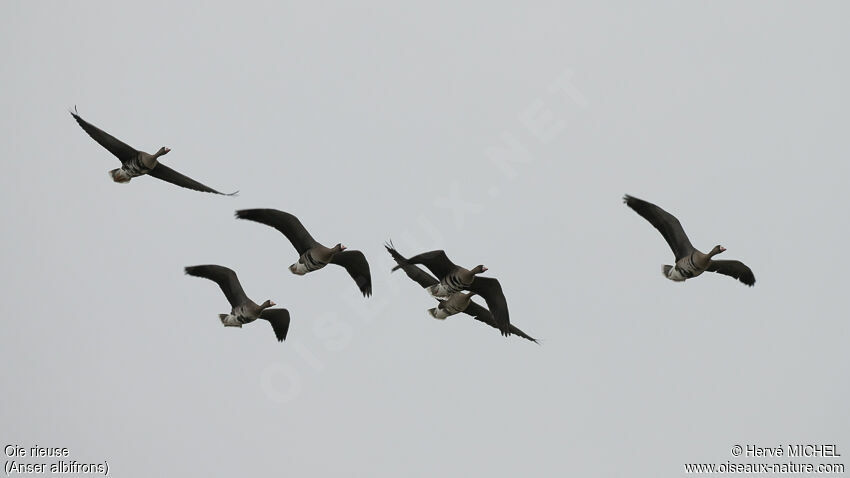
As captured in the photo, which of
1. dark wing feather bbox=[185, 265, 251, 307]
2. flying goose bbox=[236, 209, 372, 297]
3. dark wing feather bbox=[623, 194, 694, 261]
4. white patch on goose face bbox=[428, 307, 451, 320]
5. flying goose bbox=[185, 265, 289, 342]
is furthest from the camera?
dark wing feather bbox=[185, 265, 251, 307]

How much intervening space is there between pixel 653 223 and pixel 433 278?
6289 mm

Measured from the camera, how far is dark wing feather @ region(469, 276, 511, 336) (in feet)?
100

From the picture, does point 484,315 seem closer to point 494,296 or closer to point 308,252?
point 494,296

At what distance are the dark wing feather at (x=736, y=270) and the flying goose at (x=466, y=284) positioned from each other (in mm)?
6335

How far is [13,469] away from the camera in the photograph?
1945 inches

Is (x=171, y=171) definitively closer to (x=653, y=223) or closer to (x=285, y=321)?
(x=285, y=321)

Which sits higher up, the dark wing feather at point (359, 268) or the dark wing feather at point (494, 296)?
the dark wing feather at point (359, 268)

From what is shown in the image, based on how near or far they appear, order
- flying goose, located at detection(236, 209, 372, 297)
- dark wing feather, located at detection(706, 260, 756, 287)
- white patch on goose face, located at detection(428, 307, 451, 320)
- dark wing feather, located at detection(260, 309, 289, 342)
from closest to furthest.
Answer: flying goose, located at detection(236, 209, 372, 297), white patch on goose face, located at detection(428, 307, 451, 320), dark wing feather, located at detection(706, 260, 756, 287), dark wing feather, located at detection(260, 309, 289, 342)

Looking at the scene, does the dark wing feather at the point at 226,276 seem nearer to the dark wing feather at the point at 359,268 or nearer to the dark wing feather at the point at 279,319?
the dark wing feather at the point at 279,319

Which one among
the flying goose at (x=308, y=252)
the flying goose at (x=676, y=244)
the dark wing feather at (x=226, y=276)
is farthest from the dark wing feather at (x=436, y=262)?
the dark wing feather at (x=226, y=276)

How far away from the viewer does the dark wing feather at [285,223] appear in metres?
30.9

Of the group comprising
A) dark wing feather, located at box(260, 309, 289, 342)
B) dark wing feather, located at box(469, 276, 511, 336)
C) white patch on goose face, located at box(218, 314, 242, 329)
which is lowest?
dark wing feather, located at box(469, 276, 511, 336)

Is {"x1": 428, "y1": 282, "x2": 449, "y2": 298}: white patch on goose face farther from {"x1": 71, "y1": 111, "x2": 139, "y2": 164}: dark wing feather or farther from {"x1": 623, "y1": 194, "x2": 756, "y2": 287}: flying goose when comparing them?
{"x1": 71, "y1": 111, "x2": 139, "y2": 164}: dark wing feather

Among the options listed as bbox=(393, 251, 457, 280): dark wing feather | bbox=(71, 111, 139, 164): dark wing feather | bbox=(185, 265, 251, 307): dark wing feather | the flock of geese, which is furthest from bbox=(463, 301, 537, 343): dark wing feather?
bbox=(71, 111, 139, 164): dark wing feather
